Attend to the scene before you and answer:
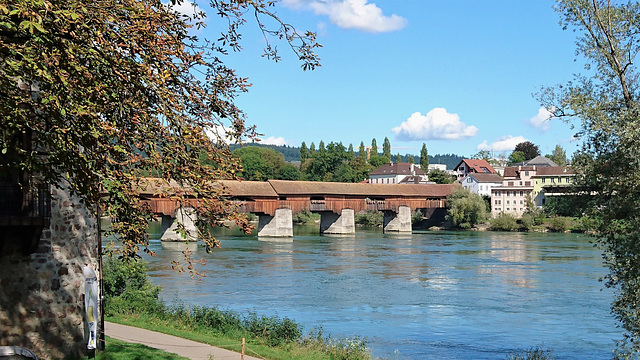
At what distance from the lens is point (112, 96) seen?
583cm

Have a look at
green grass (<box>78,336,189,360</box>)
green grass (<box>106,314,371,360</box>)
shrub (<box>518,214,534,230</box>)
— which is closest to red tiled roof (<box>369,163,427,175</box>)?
shrub (<box>518,214,534,230</box>)

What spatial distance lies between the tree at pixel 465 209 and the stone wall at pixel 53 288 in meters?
49.1

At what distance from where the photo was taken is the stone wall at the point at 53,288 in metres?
9.13

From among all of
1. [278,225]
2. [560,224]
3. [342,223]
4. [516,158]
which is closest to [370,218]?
[342,223]

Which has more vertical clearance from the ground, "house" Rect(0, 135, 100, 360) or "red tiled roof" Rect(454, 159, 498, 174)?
"red tiled roof" Rect(454, 159, 498, 174)

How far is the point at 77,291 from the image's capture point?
952 cm

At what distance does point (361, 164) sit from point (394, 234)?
177 feet

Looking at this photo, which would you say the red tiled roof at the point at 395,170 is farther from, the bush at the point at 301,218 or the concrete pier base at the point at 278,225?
the concrete pier base at the point at 278,225

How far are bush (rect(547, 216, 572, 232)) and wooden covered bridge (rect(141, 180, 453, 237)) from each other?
945 cm

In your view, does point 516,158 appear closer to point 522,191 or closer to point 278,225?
point 522,191

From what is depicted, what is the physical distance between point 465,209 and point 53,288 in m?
49.7

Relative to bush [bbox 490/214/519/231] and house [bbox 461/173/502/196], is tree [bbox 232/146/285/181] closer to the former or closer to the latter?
house [bbox 461/173/502/196]

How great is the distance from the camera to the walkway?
9648mm

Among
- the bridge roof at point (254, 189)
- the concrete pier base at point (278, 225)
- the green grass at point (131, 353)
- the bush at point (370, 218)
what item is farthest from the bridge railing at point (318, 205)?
the green grass at point (131, 353)
